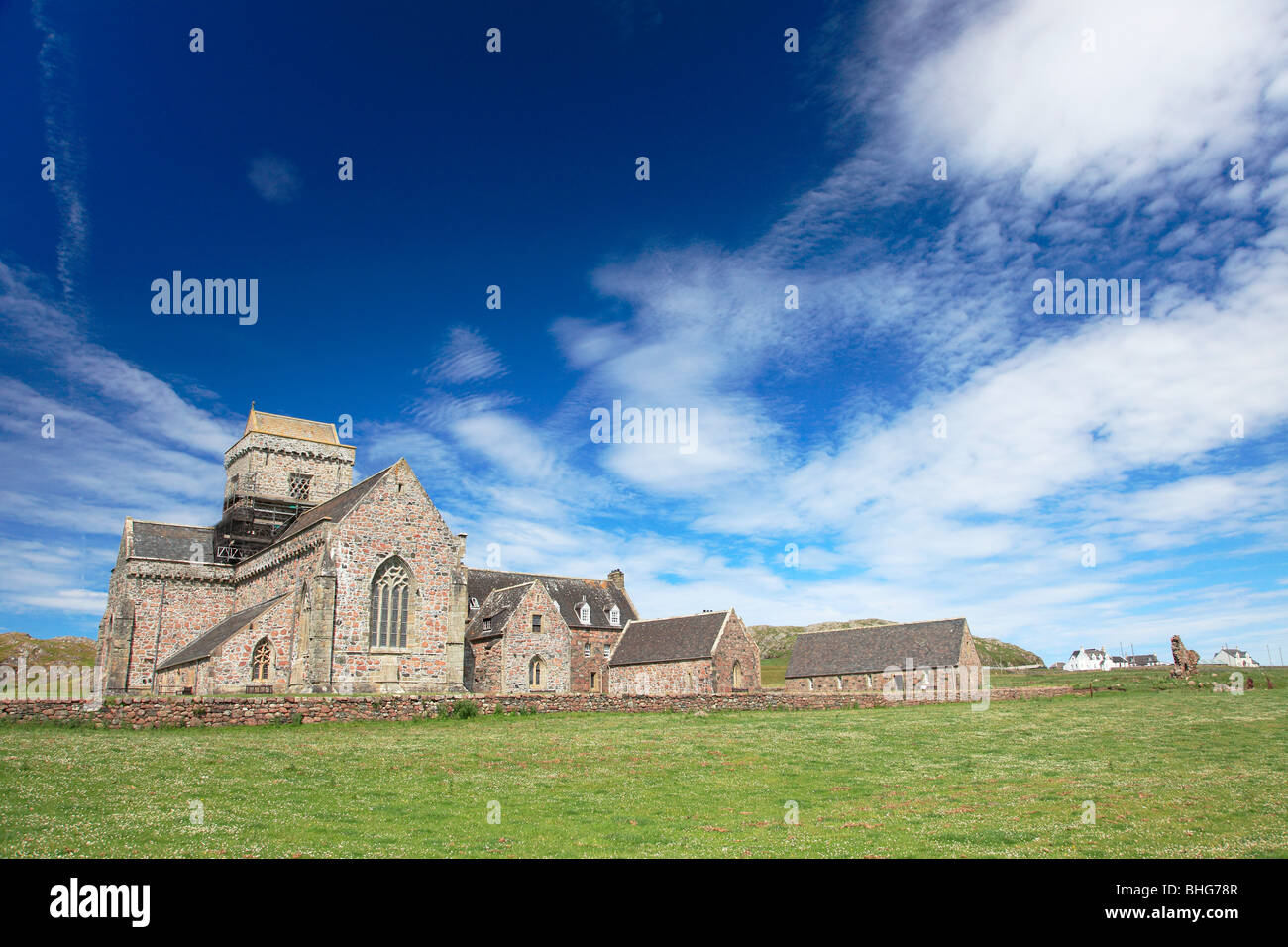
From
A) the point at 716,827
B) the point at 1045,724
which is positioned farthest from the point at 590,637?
the point at 716,827

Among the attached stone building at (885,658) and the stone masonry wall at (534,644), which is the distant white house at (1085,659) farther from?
the stone masonry wall at (534,644)

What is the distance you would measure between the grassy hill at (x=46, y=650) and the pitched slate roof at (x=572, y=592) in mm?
40991

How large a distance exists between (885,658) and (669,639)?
18.4 metres

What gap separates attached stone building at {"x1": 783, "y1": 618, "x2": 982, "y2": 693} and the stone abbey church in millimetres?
11124

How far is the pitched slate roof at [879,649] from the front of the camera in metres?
58.1

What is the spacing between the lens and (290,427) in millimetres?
58469

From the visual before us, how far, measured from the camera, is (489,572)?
6059 centimetres

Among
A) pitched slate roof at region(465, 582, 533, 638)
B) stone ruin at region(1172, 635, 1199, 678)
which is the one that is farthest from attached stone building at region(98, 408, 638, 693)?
stone ruin at region(1172, 635, 1199, 678)

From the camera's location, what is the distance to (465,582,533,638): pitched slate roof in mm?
52053

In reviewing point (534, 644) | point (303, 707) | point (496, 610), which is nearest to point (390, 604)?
point (303, 707)

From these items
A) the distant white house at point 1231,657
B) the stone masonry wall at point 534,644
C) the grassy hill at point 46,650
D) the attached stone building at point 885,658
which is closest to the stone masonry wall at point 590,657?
the stone masonry wall at point 534,644
